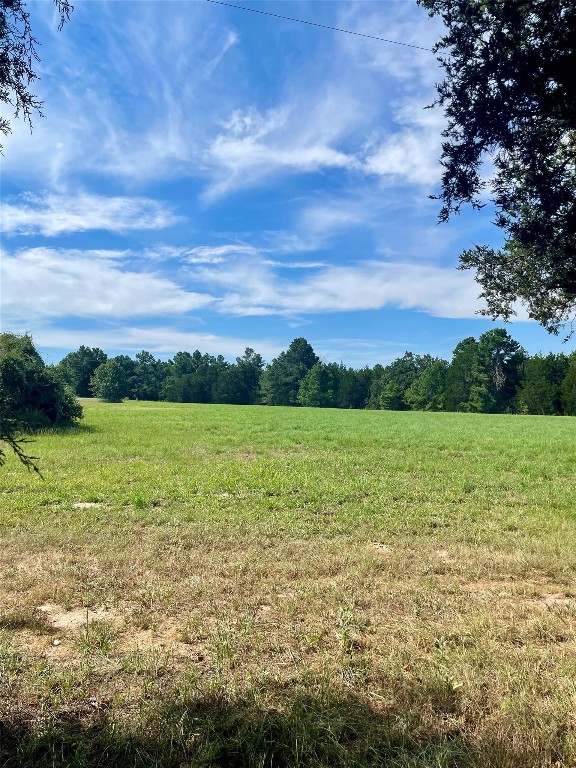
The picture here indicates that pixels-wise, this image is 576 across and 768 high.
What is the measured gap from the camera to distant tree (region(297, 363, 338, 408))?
105312 millimetres

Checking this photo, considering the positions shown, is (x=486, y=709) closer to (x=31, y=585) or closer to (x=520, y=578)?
(x=520, y=578)

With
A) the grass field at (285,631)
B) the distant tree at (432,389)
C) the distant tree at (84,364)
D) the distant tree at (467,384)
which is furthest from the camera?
the distant tree at (84,364)

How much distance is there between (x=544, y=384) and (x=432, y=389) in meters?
24.0

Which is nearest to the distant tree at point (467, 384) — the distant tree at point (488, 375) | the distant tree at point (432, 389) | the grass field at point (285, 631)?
the distant tree at point (488, 375)

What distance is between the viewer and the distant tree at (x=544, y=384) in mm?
72375

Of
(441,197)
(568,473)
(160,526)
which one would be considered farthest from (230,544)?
(568,473)

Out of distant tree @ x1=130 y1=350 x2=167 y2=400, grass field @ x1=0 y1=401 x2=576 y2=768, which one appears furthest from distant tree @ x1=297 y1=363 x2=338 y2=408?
grass field @ x1=0 y1=401 x2=576 y2=768

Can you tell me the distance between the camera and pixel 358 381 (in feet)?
361

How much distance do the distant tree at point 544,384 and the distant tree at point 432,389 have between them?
1809 centimetres

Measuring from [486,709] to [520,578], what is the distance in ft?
10.6

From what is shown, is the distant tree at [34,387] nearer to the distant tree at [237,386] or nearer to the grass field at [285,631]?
the grass field at [285,631]

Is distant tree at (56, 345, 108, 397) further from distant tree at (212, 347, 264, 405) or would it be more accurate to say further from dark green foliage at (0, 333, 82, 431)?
dark green foliage at (0, 333, 82, 431)

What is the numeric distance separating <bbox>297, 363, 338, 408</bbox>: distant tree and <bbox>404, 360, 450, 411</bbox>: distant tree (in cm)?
1857

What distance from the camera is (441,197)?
6.21 m
